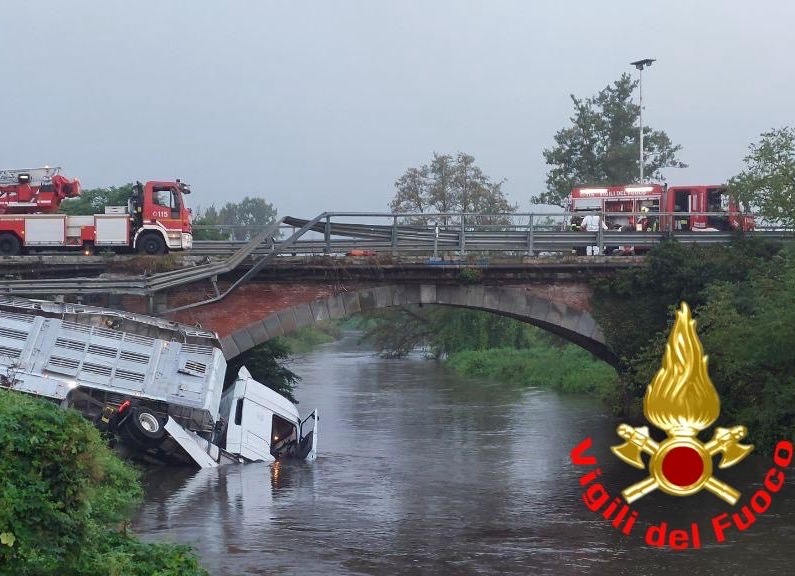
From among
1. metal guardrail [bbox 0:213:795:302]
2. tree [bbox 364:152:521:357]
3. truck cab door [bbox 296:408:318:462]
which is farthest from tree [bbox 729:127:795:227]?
tree [bbox 364:152:521:357]

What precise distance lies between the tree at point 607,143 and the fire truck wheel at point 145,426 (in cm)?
4231

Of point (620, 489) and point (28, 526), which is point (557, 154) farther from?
point (28, 526)

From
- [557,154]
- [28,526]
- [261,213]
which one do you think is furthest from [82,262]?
[261,213]

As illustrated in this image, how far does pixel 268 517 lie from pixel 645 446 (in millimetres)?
11007

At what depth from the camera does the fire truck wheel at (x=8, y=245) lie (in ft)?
99.7

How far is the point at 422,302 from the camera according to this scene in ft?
98.4

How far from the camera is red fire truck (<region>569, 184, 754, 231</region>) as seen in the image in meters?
37.1

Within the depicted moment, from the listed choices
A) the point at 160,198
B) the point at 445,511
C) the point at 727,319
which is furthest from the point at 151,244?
the point at 727,319

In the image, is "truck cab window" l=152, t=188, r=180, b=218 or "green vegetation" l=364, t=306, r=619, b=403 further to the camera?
"green vegetation" l=364, t=306, r=619, b=403

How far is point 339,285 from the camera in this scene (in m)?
29.3

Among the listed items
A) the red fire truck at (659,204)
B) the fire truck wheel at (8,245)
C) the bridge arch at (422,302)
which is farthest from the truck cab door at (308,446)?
the red fire truck at (659,204)

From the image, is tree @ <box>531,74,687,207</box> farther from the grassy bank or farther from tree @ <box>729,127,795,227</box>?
tree @ <box>729,127,795,227</box>

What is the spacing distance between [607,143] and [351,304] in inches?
1501

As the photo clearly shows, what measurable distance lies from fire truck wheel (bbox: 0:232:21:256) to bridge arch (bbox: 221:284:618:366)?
641 cm
